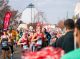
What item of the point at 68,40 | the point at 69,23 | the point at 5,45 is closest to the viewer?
the point at 68,40

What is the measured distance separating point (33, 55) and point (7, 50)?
13964 millimetres

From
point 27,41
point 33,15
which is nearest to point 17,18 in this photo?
point 33,15

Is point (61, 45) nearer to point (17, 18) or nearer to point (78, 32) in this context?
point (78, 32)

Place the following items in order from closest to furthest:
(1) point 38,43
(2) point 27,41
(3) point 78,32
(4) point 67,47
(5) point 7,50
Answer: (3) point 78,32 → (4) point 67,47 → (1) point 38,43 → (5) point 7,50 → (2) point 27,41

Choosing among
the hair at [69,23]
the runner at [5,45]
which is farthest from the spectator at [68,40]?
the runner at [5,45]

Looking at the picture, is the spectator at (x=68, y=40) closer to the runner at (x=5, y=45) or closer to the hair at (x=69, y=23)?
the hair at (x=69, y=23)

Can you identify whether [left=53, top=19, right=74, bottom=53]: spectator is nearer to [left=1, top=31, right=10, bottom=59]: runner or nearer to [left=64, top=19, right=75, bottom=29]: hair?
[left=64, top=19, right=75, bottom=29]: hair

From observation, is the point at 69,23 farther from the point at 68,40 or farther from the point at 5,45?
the point at 5,45

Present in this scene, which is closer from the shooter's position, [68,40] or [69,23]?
[68,40]

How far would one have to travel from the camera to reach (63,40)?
7.01 metres

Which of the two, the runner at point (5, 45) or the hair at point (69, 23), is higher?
the hair at point (69, 23)

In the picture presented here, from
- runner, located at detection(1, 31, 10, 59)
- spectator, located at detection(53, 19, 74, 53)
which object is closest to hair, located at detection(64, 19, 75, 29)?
spectator, located at detection(53, 19, 74, 53)

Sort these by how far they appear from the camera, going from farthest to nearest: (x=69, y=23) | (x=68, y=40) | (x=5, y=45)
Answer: (x=5, y=45)
(x=69, y=23)
(x=68, y=40)

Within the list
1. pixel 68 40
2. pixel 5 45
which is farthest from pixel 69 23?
pixel 5 45
